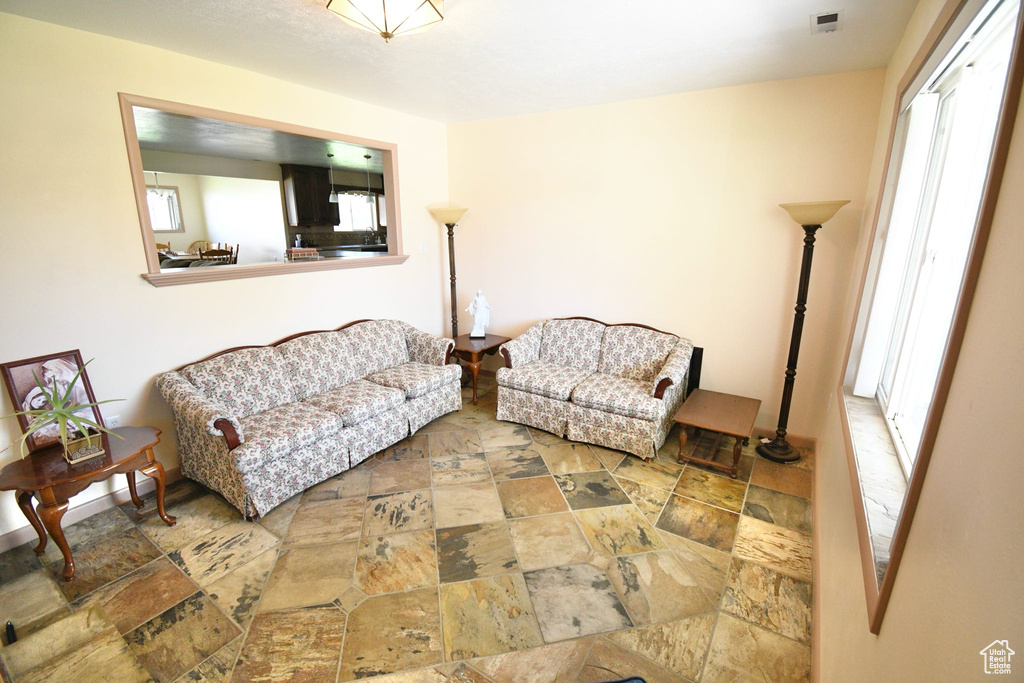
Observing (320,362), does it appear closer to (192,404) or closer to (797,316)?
(192,404)

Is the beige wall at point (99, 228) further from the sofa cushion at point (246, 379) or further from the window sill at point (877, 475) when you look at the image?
the window sill at point (877, 475)

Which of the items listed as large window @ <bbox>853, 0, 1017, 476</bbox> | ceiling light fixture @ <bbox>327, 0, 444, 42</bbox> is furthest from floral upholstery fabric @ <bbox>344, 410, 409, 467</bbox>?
large window @ <bbox>853, 0, 1017, 476</bbox>

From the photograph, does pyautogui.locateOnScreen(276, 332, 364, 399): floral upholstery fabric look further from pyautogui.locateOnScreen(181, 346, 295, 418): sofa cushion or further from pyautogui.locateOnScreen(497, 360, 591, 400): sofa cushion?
pyautogui.locateOnScreen(497, 360, 591, 400): sofa cushion

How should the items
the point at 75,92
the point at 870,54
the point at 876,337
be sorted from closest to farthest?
1. the point at 876,337
2. the point at 75,92
3. the point at 870,54

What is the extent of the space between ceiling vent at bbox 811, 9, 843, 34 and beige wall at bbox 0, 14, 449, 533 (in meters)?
3.25

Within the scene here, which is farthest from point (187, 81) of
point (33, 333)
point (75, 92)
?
point (33, 333)

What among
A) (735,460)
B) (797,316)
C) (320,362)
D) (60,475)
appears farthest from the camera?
(320,362)

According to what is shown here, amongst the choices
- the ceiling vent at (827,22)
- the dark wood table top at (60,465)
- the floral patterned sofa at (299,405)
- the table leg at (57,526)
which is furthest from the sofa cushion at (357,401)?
the ceiling vent at (827,22)

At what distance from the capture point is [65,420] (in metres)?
2.06

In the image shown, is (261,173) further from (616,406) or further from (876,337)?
(876,337)

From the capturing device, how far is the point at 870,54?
252 cm

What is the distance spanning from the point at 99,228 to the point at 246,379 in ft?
3.81

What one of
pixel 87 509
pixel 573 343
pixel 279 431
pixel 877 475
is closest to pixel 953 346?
pixel 877 475

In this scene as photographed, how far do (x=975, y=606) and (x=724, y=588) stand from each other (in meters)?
1.60
